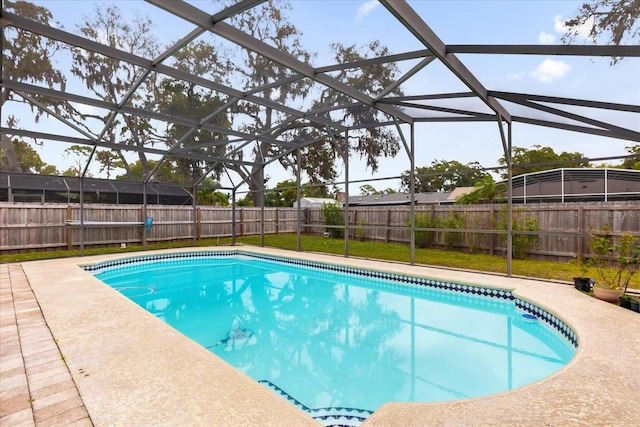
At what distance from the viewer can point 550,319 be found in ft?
14.1

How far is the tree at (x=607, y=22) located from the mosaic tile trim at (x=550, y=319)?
3160 mm

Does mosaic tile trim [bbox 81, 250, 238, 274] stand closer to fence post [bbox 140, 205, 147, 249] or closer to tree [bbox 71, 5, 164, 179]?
fence post [bbox 140, 205, 147, 249]

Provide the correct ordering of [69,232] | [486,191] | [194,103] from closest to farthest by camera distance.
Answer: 1. [194,103]
2. [69,232]
3. [486,191]

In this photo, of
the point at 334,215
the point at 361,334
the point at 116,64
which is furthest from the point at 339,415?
the point at 334,215

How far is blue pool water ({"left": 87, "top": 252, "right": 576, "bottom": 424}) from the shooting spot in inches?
127

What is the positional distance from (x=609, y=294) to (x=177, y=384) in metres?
5.73

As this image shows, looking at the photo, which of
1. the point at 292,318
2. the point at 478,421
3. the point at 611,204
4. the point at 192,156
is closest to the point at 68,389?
the point at 478,421

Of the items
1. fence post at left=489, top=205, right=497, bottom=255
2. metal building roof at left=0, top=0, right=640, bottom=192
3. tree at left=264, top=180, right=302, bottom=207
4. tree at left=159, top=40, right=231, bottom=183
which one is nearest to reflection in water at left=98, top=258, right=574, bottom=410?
metal building roof at left=0, top=0, right=640, bottom=192

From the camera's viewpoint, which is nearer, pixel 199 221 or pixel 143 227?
pixel 143 227

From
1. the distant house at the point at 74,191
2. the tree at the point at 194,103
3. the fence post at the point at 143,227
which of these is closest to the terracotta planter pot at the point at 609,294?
the tree at the point at 194,103

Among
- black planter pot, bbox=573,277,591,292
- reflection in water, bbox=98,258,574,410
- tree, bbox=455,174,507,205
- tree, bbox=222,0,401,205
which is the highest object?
tree, bbox=222,0,401,205

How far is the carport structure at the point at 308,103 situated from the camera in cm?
368

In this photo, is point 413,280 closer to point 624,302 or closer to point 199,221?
point 624,302

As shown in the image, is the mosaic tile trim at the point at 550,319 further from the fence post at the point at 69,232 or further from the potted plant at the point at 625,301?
the fence post at the point at 69,232
